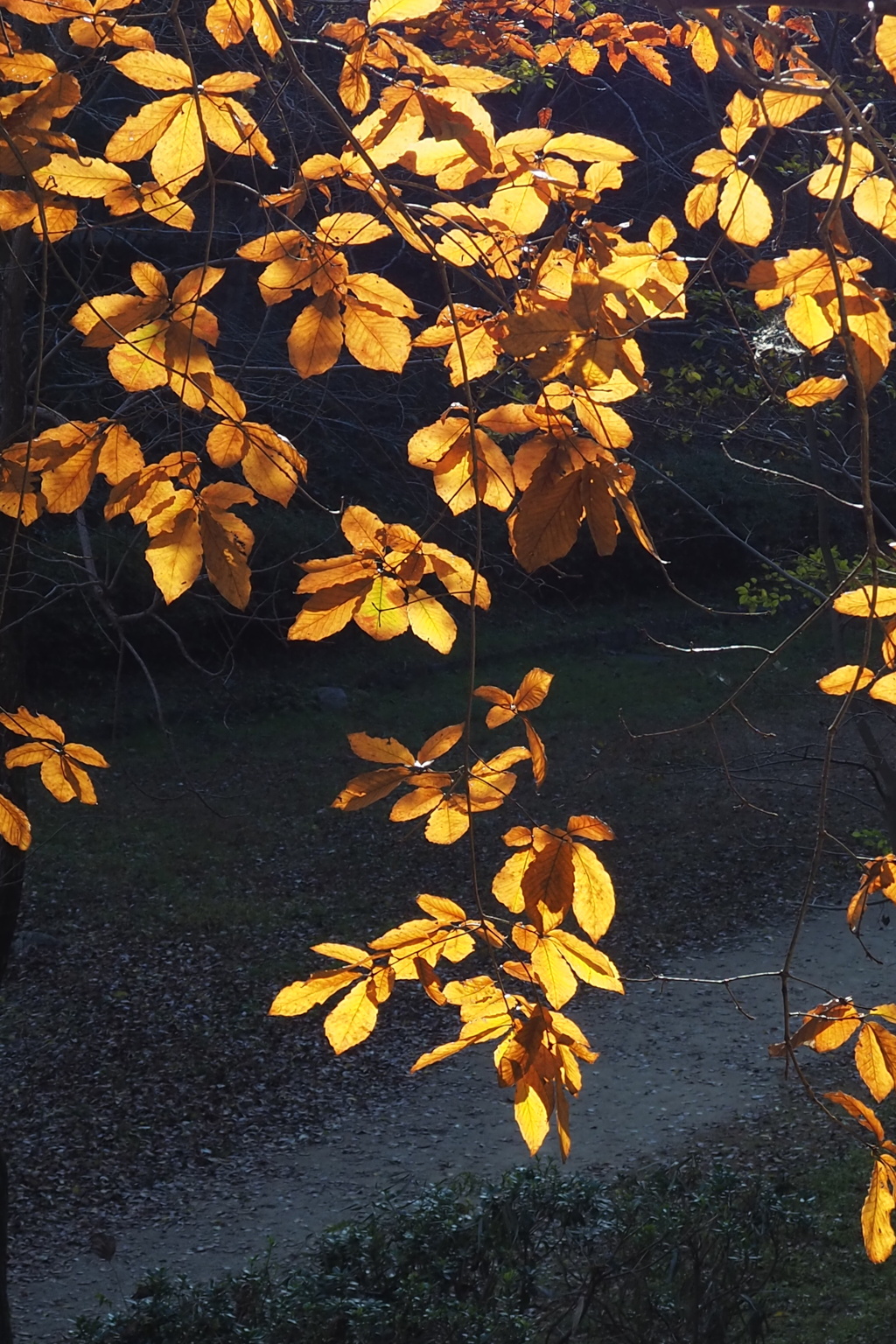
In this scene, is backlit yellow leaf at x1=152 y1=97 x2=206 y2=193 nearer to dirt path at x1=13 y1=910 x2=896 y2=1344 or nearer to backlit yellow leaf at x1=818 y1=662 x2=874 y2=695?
backlit yellow leaf at x1=818 y1=662 x2=874 y2=695

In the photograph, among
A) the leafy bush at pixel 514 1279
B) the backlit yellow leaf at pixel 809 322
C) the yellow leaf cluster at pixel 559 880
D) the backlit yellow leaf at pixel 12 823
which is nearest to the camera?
the yellow leaf cluster at pixel 559 880

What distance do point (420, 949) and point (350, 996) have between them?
0.31 feet

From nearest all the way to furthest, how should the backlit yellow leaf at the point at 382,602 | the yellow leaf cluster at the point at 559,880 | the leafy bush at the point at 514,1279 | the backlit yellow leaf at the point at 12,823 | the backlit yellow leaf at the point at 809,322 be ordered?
the yellow leaf cluster at the point at 559,880
the backlit yellow leaf at the point at 809,322
the backlit yellow leaf at the point at 382,602
the backlit yellow leaf at the point at 12,823
the leafy bush at the point at 514,1279

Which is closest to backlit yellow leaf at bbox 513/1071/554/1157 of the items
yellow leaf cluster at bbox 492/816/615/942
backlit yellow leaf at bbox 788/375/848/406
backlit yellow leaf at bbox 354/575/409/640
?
yellow leaf cluster at bbox 492/816/615/942

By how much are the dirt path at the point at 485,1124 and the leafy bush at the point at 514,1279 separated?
18.7 inches

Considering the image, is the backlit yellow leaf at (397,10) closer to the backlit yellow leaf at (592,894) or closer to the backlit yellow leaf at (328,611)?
the backlit yellow leaf at (328,611)

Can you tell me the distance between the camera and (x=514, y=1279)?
3881mm

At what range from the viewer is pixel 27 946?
7.37m

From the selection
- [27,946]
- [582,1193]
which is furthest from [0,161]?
[27,946]

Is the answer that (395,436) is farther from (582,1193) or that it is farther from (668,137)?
(668,137)

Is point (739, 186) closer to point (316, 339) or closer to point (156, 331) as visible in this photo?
point (316, 339)

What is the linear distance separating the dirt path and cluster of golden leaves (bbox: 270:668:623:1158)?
3.09m

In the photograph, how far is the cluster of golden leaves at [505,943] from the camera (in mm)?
1192

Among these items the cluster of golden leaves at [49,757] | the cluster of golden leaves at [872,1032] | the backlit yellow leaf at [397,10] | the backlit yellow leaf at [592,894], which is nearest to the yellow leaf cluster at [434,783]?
the backlit yellow leaf at [592,894]
